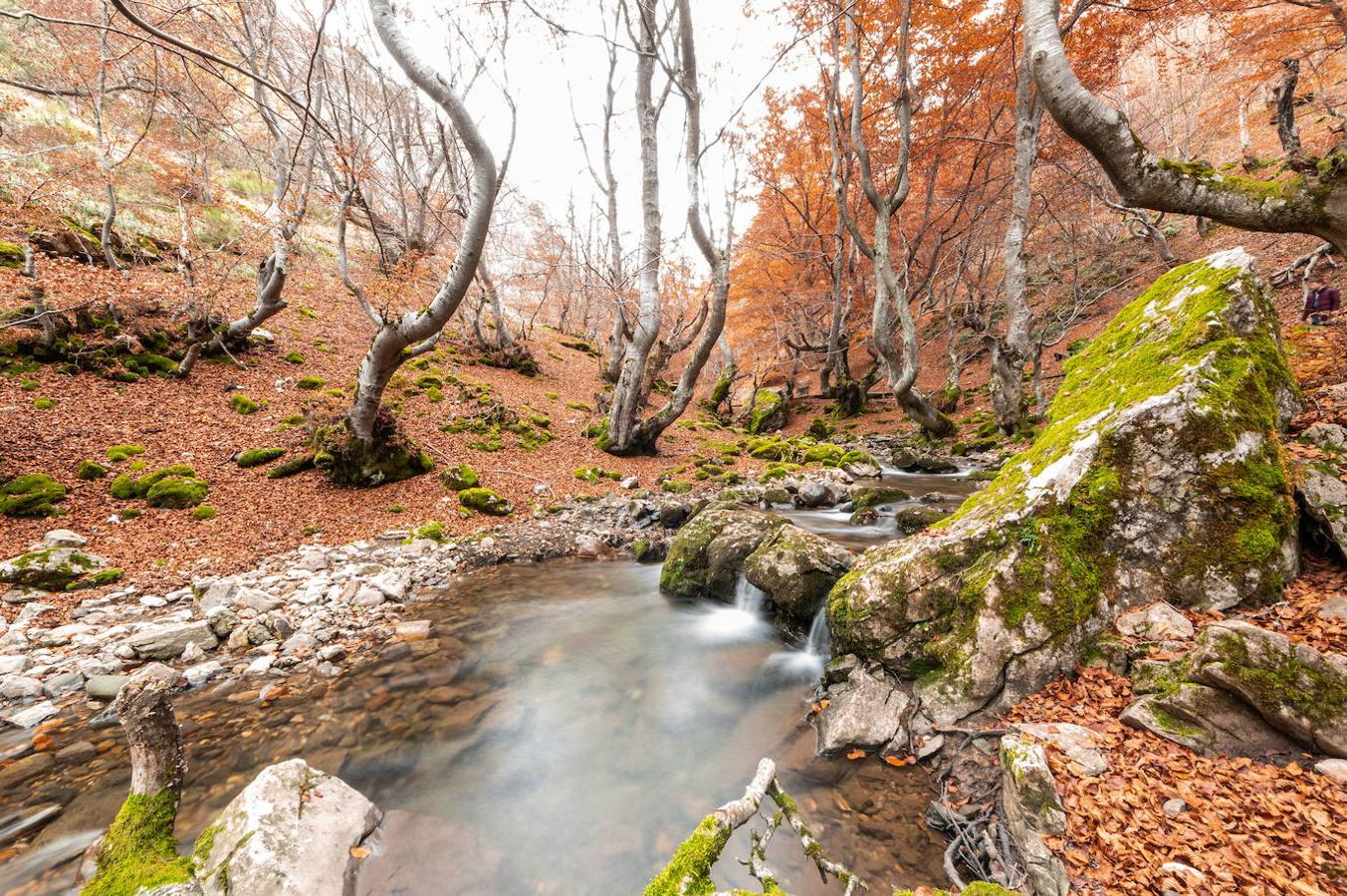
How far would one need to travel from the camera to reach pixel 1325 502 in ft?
10.1

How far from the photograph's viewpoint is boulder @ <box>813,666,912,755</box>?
11.4 feet

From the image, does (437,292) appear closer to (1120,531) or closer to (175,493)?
(175,493)

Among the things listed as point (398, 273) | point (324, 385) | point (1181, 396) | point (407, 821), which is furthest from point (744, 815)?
point (324, 385)

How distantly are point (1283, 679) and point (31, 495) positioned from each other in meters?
11.8

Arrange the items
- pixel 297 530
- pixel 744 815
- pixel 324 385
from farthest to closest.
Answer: pixel 324 385 → pixel 297 530 → pixel 744 815

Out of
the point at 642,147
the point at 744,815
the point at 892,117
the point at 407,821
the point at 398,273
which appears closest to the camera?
the point at 744,815

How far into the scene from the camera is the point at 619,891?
9.28 feet

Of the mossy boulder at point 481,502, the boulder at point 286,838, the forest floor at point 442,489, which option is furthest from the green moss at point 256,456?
the boulder at point 286,838

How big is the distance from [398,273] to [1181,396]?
10.6 metres

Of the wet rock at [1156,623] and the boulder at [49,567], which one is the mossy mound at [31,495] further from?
the wet rock at [1156,623]

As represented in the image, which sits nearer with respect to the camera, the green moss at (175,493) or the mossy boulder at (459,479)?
the green moss at (175,493)

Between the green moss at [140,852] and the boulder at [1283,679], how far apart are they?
538cm

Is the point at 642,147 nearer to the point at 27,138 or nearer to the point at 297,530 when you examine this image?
the point at 297,530

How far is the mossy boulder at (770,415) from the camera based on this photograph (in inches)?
784
